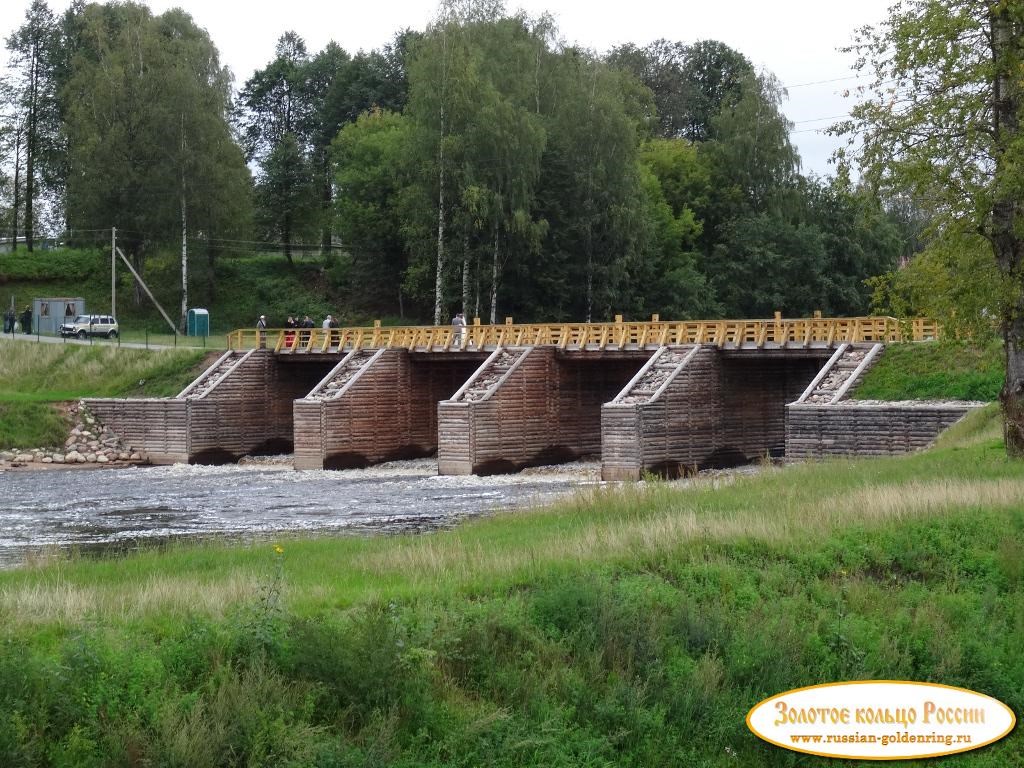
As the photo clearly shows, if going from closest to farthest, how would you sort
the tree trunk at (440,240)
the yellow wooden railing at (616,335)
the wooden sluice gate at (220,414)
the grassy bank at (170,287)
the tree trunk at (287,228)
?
the yellow wooden railing at (616,335) < the wooden sluice gate at (220,414) < the tree trunk at (440,240) < the grassy bank at (170,287) < the tree trunk at (287,228)

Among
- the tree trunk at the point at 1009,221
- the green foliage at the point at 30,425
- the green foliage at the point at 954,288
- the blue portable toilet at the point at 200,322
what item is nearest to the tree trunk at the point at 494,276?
the blue portable toilet at the point at 200,322

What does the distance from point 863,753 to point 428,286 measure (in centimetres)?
5521

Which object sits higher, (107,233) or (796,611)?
(107,233)

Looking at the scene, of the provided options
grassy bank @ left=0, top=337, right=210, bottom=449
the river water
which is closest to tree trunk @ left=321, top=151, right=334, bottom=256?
grassy bank @ left=0, top=337, right=210, bottom=449

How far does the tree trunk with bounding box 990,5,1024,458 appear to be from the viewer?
2138 centimetres

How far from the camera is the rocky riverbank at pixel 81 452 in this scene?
45.5m

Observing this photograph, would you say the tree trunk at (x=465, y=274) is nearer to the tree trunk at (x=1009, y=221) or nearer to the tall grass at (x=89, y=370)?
the tall grass at (x=89, y=370)

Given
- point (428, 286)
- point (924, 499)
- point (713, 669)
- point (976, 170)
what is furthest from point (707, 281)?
point (713, 669)

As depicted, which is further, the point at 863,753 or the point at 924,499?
the point at 924,499

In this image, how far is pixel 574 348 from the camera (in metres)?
43.8

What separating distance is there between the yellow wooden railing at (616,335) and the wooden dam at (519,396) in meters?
0.07

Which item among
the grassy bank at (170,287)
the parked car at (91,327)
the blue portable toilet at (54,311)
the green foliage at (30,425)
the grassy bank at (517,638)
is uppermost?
the grassy bank at (170,287)

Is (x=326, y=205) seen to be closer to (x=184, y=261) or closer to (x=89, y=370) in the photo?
(x=184, y=261)

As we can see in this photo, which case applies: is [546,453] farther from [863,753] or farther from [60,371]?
[863,753]
